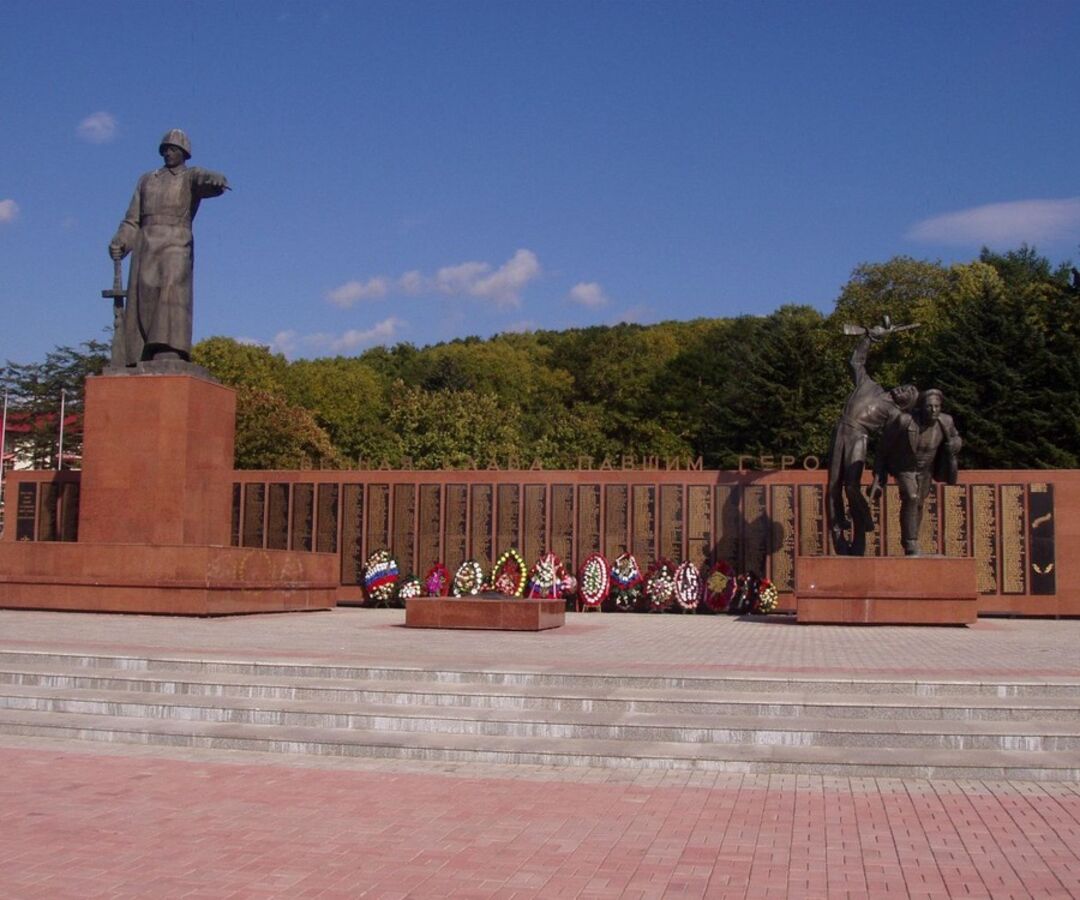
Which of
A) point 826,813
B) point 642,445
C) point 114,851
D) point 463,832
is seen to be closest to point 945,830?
point 826,813

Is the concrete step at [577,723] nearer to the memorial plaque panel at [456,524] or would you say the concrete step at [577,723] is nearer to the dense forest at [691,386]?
the memorial plaque panel at [456,524]

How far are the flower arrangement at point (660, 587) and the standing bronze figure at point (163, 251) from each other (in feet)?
31.5

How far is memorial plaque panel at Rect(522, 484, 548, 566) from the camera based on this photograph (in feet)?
76.9

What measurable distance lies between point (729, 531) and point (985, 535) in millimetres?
4680

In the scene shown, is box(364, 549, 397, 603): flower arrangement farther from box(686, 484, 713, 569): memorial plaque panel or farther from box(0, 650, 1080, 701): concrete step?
box(0, 650, 1080, 701): concrete step

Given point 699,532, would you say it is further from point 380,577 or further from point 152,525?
point 152,525

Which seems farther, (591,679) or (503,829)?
(591,679)

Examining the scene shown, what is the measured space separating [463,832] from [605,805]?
1037 millimetres

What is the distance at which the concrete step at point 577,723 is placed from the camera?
327 inches

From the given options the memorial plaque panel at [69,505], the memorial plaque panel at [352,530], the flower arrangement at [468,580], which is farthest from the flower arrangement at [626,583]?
the memorial plaque panel at [69,505]

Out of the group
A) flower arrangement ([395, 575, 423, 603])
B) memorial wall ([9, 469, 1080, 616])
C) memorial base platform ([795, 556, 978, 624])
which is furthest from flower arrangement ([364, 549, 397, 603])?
memorial base platform ([795, 556, 978, 624])

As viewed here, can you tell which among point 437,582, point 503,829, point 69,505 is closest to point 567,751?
point 503,829

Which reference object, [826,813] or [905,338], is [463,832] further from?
[905,338]

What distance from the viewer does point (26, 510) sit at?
23812mm
